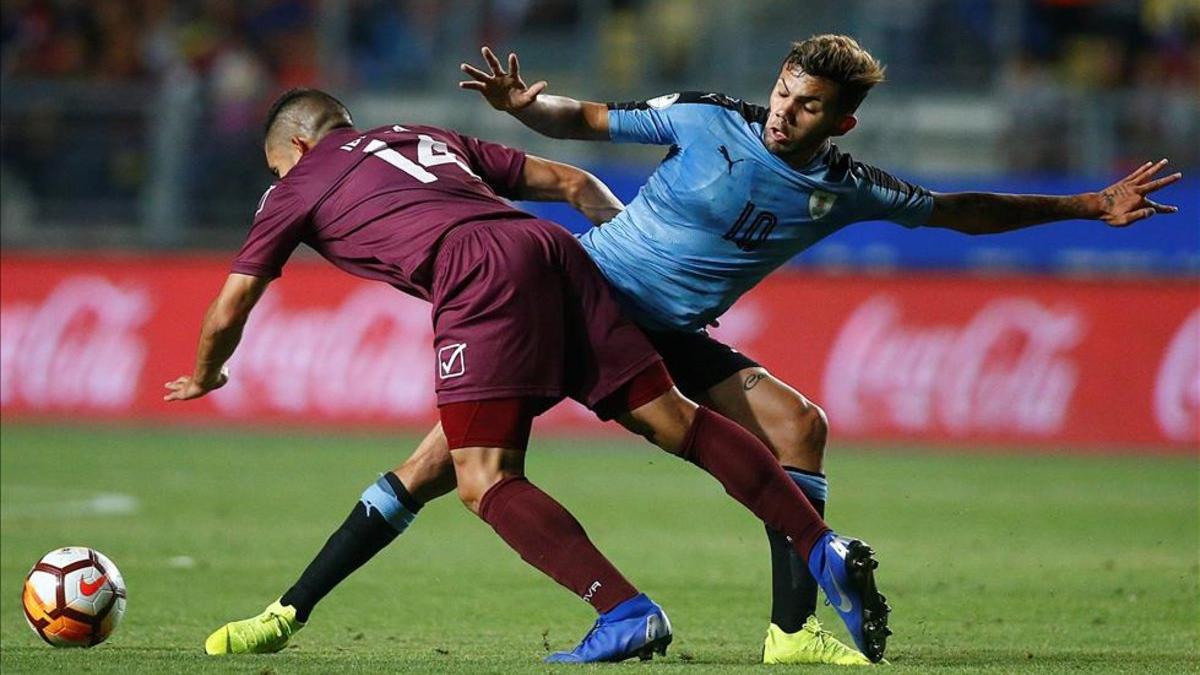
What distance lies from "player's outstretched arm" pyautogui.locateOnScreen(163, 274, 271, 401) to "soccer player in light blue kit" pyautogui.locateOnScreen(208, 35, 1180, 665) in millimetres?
694

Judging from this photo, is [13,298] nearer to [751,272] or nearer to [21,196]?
[21,196]

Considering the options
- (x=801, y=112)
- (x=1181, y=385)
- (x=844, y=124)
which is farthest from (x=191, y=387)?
(x=1181, y=385)

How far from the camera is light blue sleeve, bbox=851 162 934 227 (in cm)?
626

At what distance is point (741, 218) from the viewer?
6.22 metres

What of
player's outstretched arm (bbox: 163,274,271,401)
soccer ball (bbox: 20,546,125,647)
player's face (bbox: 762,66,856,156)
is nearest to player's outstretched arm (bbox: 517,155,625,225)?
player's face (bbox: 762,66,856,156)

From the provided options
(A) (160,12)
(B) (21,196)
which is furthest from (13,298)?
(A) (160,12)

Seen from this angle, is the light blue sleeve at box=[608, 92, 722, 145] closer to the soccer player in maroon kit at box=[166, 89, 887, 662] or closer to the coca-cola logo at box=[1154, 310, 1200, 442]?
the soccer player in maroon kit at box=[166, 89, 887, 662]

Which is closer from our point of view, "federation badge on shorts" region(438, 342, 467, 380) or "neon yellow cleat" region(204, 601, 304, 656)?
"federation badge on shorts" region(438, 342, 467, 380)

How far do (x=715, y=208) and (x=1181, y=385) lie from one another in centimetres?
1140

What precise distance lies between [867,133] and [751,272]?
12.2 m

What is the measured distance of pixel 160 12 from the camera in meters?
20.5

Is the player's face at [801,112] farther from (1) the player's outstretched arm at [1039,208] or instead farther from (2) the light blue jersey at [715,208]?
(1) the player's outstretched arm at [1039,208]

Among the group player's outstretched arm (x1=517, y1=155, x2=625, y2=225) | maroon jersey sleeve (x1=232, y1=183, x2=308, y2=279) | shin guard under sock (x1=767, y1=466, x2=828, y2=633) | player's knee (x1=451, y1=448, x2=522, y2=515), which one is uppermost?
player's outstretched arm (x1=517, y1=155, x2=625, y2=225)

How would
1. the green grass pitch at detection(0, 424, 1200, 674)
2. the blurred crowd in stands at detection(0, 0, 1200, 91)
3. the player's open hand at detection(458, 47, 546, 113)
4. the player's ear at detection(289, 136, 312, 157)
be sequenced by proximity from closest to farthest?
the player's open hand at detection(458, 47, 546, 113) → the player's ear at detection(289, 136, 312, 157) → the green grass pitch at detection(0, 424, 1200, 674) → the blurred crowd in stands at detection(0, 0, 1200, 91)
